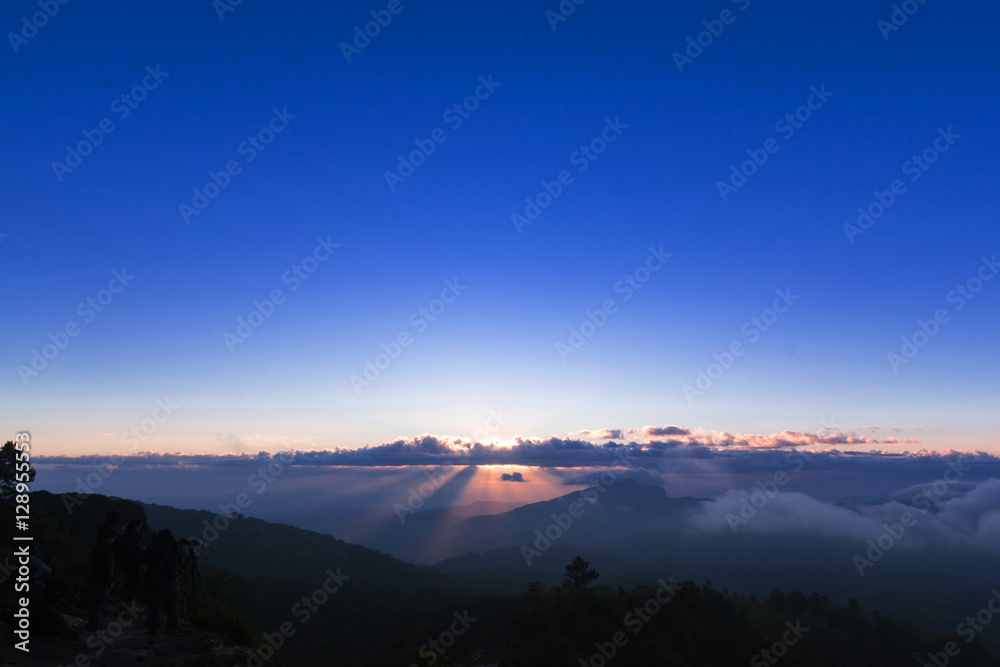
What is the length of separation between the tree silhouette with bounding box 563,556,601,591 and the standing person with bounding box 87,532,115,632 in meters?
71.2

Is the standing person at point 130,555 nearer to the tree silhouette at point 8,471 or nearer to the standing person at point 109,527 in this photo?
the standing person at point 109,527

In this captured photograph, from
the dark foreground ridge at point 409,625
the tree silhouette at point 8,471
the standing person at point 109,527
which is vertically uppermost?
the standing person at point 109,527

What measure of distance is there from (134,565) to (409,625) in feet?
346

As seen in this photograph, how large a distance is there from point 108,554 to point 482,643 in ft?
270

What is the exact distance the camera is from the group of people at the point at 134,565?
1322cm

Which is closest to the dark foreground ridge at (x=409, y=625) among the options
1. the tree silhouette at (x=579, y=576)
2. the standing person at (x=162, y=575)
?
the tree silhouette at (x=579, y=576)

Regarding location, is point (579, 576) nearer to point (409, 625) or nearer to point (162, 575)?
point (409, 625)

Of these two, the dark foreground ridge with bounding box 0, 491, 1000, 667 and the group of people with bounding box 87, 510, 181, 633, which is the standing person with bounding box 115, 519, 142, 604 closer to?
the group of people with bounding box 87, 510, 181, 633

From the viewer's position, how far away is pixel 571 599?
224ft

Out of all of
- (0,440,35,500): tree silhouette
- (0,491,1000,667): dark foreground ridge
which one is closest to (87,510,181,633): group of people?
(0,491,1000,667): dark foreground ridge

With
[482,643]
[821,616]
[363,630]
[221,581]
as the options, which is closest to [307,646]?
[363,630]

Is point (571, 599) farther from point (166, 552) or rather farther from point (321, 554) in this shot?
point (321, 554)

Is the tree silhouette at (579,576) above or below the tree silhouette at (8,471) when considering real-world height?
below

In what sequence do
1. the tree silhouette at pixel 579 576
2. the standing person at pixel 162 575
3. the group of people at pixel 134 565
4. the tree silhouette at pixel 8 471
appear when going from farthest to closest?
1. the tree silhouette at pixel 579 576
2. the tree silhouette at pixel 8 471
3. the standing person at pixel 162 575
4. the group of people at pixel 134 565
